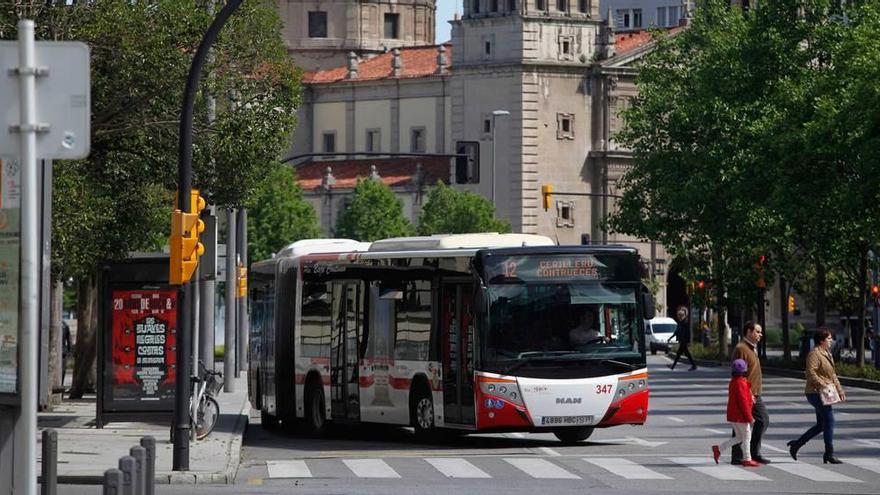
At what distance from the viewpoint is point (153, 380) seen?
32406 mm

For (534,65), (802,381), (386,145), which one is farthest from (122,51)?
(386,145)

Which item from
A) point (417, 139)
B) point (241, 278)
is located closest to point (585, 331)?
point (241, 278)

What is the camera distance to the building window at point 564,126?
124 m

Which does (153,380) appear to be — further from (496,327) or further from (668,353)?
(668,353)

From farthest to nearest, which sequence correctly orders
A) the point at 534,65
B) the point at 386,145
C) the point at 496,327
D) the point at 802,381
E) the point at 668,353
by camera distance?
the point at 386,145 → the point at 534,65 → the point at 668,353 → the point at 802,381 → the point at 496,327

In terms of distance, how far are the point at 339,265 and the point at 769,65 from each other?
32351 millimetres

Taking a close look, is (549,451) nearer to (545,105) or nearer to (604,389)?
(604,389)

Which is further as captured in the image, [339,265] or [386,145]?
[386,145]

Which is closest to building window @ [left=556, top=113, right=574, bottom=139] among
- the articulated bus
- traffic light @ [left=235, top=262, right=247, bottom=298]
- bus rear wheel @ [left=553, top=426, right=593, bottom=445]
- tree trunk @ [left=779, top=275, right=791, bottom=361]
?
tree trunk @ [left=779, top=275, right=791, bottom=361]

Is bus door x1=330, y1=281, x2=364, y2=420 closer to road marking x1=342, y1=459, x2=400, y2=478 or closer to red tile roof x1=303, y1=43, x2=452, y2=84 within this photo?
road marking x1=342, y1=459, x2=400, y2=478

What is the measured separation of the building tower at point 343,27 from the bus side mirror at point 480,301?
387 ft

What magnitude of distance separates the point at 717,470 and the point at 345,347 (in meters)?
8.34

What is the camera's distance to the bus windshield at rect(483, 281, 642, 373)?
28641mm

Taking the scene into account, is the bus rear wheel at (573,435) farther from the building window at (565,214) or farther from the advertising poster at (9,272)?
the building window at (565,214)
